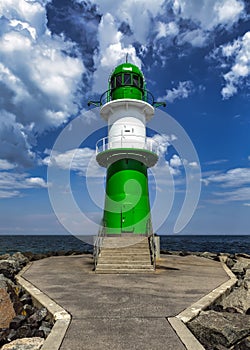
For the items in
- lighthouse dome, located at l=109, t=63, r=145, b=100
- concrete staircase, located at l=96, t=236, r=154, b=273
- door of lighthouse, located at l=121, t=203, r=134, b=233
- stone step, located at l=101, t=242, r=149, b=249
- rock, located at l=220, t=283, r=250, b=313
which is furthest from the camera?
lighthouse dome, located at l=109, t=63, r=145, b=100

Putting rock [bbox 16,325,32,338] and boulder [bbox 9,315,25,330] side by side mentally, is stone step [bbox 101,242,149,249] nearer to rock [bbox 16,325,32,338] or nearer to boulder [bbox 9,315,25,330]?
boulder [bbox 9,315,25,330]

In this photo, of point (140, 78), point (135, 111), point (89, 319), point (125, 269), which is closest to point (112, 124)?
point (135, 111)

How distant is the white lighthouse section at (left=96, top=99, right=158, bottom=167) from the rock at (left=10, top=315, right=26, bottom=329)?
9.08 meters

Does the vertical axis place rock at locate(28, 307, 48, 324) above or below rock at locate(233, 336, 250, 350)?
above

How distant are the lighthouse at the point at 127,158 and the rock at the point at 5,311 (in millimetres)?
7791

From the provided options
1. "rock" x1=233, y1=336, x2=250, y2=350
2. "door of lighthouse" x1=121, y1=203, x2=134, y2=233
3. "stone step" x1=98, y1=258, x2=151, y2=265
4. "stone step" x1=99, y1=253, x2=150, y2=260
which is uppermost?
"door of lighthouse" x1=121, y1=203, x2=134, y2=233

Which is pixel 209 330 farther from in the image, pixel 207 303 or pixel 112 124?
pixel 112 124

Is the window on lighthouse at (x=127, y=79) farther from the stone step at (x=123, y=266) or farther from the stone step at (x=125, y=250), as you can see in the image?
the stone step at (x=123, y=266)

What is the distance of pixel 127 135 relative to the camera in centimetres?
1419

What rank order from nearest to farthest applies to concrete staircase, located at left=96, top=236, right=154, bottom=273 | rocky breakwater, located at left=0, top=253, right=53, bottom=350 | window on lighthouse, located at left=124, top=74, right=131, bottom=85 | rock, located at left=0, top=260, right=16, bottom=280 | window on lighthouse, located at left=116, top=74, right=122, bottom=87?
rocky breakwater, located at left=0, top=253, right=53, bottom=350, rock, located at left=0, top=260, right=16, bottom=280, concrete staircase, located at left=96, top=236, right=154, bottom=273, window on lighthouse, located at left=124, top=74, right=131, bottom=85, window on lighthouse, located at left=116, top=74, right=122, bottom=87

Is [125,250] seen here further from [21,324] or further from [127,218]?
[21,324]

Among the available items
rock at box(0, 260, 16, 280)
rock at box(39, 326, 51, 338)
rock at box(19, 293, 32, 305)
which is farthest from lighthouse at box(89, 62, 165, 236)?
rock at box(39, 326, 51, 338)

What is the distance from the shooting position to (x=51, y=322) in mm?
5336

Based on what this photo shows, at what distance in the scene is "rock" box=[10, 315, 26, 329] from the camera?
548cm
